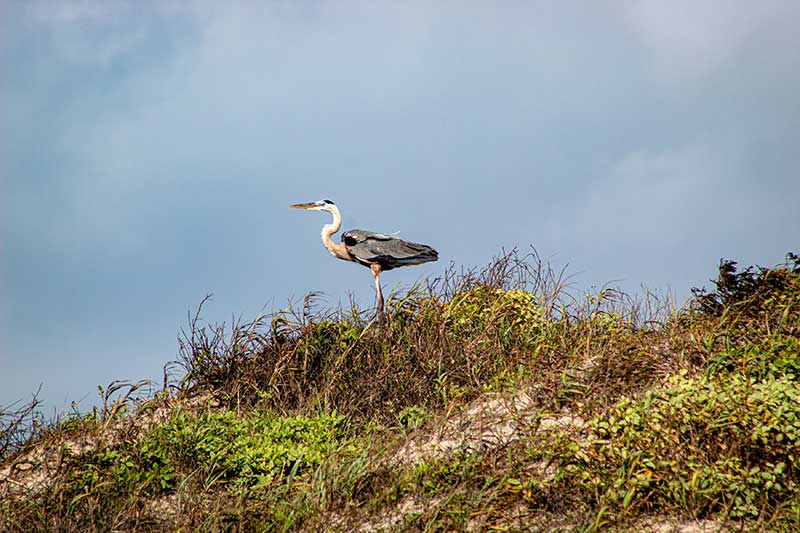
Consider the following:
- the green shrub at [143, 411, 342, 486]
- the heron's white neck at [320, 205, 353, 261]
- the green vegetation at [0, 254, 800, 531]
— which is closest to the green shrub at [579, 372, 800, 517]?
the green vegetation at [0, 254, 800, 531]

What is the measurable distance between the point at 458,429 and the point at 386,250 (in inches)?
223

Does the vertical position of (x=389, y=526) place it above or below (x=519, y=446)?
below

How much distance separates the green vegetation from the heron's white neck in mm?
2557

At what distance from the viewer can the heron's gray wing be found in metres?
13.9

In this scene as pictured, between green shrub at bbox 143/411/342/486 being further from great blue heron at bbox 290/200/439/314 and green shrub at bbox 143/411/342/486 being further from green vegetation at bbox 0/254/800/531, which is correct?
great blue heron at bbox 290/200/439/314

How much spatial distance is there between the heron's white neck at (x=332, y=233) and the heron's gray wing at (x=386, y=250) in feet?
0.82

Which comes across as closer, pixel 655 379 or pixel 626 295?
pixel 655 379

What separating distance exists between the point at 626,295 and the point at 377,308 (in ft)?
11.1

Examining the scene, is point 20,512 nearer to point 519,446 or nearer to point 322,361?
point 322,361

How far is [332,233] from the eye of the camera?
14.7 meters

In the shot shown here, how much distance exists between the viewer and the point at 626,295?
39.0 feet

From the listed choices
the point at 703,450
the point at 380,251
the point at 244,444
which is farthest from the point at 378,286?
the point at 703,450

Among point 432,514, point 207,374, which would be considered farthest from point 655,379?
point 207,374

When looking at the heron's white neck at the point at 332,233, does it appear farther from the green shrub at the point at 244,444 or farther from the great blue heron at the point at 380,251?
the green shrub at the point at 244,444
